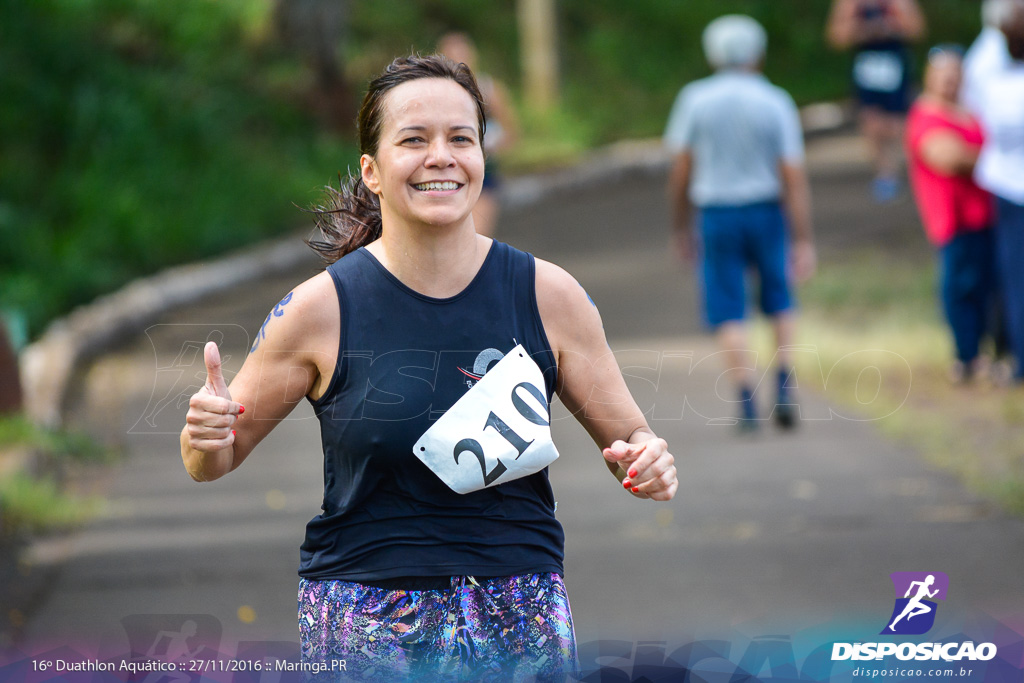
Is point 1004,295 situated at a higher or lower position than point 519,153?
lower

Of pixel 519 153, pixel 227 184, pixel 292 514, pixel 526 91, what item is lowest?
pixel 292 514

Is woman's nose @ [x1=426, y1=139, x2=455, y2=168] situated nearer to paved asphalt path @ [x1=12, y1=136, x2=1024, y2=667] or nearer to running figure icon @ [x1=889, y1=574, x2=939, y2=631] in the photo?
paved asphalt path @ [x1=12, y1=136, x2=1024, y2=667]

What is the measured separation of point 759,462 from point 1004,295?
186 cm

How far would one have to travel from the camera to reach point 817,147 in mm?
20500

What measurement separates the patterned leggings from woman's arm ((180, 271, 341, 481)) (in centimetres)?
35

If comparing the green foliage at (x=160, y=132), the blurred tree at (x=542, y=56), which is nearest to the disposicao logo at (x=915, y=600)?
the green foliage at (x=160, y=132)

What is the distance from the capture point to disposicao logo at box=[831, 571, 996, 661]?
3.79 m

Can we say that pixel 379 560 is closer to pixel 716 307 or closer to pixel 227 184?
pixel 716 307

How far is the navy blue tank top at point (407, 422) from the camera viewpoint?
9.29 feet

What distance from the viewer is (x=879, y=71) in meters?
14.3

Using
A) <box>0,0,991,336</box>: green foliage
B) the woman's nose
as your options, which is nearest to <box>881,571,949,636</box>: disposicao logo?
the woman's nose

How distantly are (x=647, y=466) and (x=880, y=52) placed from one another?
41.0ft

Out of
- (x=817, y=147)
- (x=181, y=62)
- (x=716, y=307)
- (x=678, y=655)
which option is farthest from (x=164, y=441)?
(x=817, y=147)

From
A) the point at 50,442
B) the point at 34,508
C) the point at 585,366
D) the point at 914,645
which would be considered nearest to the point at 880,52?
the point at 50,442
